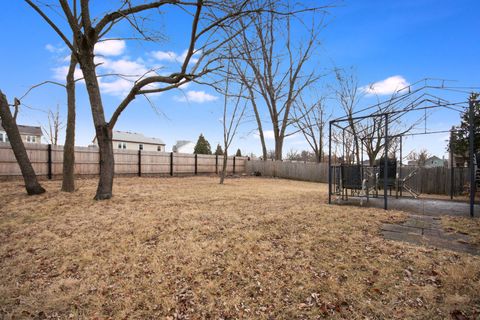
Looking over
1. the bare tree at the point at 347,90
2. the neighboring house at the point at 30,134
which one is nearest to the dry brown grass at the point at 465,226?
→ the bare tree at the point at 347,90

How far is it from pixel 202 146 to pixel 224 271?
35.6 m

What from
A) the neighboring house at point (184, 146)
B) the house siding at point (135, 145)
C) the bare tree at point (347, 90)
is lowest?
the house siding at point (135, 145)

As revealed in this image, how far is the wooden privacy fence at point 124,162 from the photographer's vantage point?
388 inches

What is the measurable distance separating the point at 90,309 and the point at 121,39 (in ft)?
20.1

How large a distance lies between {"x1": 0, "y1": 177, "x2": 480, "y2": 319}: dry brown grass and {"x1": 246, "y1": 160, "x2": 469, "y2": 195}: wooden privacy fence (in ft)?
26.5

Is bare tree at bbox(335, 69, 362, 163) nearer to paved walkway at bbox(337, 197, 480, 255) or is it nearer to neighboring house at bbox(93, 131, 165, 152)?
paved walkway at bbox(337, 197, 480, 255)

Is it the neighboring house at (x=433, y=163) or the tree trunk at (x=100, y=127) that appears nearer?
the tree trunk at (x=100, y=127)

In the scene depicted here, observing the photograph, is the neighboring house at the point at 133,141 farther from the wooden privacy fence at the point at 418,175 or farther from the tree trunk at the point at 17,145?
the tree trunk at the point at 17,145

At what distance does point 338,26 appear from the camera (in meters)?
6.69

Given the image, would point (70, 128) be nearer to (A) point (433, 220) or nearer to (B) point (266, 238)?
(B) point (266, 238)

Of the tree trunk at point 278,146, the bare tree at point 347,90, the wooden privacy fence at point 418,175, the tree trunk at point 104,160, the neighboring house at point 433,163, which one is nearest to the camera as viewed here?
the tree trunk at point 104,160

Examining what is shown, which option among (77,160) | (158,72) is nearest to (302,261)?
(158,72)

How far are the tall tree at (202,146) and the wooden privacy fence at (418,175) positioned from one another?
19720 millimetres

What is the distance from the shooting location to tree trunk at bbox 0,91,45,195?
6.18 metres
